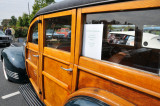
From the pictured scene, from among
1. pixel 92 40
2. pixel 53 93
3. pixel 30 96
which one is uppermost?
pixel 92 40

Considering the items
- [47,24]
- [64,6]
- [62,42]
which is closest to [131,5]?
[64,6]

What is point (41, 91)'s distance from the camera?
197 centimetres

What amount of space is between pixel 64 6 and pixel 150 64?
102 cm

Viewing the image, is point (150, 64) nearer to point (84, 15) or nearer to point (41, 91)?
point (84, 15)

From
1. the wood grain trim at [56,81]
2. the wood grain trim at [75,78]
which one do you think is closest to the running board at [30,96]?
the wood grain trim at [56,81]

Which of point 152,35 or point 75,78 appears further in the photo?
point 75,78

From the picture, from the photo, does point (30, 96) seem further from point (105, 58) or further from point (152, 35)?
point (152, 35)

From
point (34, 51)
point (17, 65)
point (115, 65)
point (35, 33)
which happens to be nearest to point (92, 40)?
point (115, 65)

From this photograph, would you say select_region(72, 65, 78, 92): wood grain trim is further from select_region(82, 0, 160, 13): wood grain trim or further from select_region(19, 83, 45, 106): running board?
select_region(19, 83, 45, 106): running board

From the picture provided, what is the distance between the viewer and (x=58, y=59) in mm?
1488

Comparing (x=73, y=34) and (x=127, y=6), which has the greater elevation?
(x=127, y=6)

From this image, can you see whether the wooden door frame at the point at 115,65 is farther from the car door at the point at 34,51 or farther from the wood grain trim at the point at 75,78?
the car door at the point at 34,51

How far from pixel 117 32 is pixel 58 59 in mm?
757

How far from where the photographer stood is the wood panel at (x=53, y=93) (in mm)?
1526
